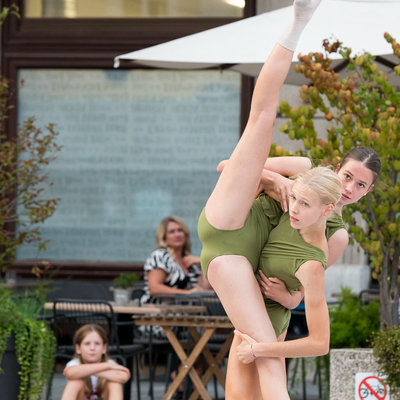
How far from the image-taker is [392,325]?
6703 mm

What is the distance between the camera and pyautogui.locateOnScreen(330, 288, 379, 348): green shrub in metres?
7.06

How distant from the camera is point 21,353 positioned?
Result: 7.19 meters

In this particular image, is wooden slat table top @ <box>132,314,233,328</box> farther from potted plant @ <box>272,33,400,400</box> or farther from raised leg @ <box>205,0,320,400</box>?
raised leg @ <box>205,0,320,400</box>

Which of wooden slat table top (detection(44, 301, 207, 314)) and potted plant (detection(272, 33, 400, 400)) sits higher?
potted plant (detection(272, 33, 400, 400))

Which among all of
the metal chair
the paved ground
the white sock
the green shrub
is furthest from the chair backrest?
the white sock

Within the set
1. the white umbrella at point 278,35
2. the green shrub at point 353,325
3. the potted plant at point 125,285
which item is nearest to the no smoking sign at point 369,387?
the green shrub at point 353,325

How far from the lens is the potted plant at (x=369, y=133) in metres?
6.23

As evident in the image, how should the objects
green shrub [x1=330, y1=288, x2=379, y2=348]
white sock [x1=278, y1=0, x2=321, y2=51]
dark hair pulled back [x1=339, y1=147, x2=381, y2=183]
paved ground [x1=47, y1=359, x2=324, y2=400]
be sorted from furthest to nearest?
paved ground [x1=47, y1=359, x2=324, y2=400], green shrub [x1=330, y1=288, x2=379, y2=348], dark hair pulled back [x1=339, y1=147, x2=381, y2=183], white sock [x1=278, y1=0, x2=321, y2=51]

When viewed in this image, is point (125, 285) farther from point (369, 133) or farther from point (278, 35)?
point (369, 133)

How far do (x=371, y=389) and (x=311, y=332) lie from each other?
3.35 metres

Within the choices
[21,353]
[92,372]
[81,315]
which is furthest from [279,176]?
[81,315]

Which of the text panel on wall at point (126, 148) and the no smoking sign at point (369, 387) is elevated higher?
the text panel on wall at point (126, 148)

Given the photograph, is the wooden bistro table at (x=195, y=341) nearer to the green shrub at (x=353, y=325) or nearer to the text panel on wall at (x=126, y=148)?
the green shrub at (x=353, y=325)

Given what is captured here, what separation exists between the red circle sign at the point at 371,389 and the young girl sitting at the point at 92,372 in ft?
5.82
